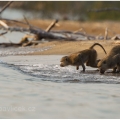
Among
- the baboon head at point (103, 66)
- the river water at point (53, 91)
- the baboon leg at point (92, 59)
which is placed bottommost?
the river water at point (53, 91)

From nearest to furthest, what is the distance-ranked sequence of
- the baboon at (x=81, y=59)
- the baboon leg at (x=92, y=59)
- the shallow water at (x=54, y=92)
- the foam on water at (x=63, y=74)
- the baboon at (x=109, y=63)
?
1. the shallow water at (x=54, y=92)
2. the foam on water at (x=63, y=74)
3. the baboon at (x=109, y=63)
4. the baboon at (x=81, y=59)
5. the baboon leg at (x=92, y=59)

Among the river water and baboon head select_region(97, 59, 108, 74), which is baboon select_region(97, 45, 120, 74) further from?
the river water

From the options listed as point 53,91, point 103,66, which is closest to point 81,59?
point 103,66

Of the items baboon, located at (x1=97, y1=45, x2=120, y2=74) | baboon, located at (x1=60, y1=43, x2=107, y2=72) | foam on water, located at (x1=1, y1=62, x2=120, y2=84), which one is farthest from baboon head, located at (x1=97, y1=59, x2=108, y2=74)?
baboon, located at (x1=60, y1=43, x2=107, y2=72)

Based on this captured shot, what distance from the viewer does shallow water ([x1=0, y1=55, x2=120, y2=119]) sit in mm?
7398

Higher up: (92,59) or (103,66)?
(92,59)

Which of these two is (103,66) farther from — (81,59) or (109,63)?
(81,59)

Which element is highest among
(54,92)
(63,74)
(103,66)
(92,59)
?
(92,59)

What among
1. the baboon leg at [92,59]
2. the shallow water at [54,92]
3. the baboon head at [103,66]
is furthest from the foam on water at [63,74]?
the baboon leg at [92,59]

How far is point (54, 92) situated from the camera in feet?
28.6

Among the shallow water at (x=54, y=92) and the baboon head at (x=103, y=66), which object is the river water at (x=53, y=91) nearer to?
the shallow water at (x=54, y=92)

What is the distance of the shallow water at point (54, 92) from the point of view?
740 centimetres

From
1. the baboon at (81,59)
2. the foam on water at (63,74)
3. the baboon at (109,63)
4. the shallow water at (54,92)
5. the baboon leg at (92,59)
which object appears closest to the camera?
the shallow water at (54,92)

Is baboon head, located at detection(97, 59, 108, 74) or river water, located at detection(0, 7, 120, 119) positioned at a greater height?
baboon head, located at detection(97, 59, 108, 74)
